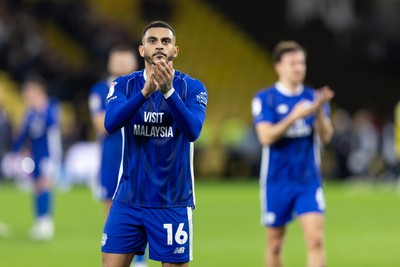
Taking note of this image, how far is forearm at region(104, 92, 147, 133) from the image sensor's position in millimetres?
6621

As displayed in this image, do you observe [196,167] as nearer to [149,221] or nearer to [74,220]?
[74,220]

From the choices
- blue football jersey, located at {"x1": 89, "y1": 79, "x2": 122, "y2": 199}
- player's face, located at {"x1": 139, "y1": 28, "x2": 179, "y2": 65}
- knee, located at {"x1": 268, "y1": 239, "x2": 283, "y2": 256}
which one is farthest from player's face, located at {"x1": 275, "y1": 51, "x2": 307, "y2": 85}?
player's face, located at {"x1": 139, "y1": 28, "x2": 179, "y2": 65}

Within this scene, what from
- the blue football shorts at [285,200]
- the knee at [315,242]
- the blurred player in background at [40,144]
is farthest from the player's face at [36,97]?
the knee at [315,242]

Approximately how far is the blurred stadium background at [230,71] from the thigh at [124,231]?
38.4 ft

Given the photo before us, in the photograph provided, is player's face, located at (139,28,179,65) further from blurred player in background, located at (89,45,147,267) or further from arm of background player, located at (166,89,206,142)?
blurred player in background, located at (89,45,147,267)

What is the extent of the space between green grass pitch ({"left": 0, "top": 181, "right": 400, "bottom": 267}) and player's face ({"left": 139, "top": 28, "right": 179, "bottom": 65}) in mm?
5555

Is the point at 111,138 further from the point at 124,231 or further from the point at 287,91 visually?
the point at 124,231

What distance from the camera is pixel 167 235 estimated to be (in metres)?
6.98

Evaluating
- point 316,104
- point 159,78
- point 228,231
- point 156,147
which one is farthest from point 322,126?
point 228,231

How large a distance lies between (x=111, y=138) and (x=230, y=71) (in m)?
21.8

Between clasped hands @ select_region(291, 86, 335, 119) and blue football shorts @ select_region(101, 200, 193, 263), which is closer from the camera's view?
blue football shorts @ select_region(101, 200, 193, 263)

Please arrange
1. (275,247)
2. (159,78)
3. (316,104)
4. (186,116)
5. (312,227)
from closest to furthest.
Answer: (159,78), (186,116), (316,104), (312,227), (275,247)

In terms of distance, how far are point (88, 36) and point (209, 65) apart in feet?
15.0

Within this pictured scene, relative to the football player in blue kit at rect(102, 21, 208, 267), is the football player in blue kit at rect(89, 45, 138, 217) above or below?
above
